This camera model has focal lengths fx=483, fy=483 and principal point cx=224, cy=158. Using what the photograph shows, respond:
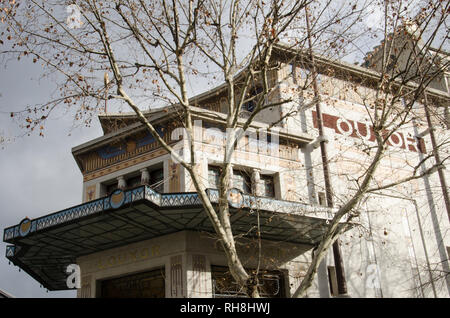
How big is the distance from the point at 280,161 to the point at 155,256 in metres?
6.13

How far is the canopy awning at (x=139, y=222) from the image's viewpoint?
47.1ft

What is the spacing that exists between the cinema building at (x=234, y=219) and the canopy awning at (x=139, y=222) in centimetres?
4

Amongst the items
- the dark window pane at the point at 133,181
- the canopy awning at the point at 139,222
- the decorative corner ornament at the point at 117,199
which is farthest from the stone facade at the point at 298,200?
the decorative corner ornament at the point at 117,199

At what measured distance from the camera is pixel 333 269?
18.6 m

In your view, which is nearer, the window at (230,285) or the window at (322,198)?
the window at (230,285)

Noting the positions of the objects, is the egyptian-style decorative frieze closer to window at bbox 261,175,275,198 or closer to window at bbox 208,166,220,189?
window at bbox 208,166,220,189

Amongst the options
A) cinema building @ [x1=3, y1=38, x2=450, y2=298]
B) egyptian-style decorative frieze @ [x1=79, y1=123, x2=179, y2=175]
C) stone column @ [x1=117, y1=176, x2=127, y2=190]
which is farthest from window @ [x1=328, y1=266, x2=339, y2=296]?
stone column @ [x1=117, y1=176, x2=127, y2=190]

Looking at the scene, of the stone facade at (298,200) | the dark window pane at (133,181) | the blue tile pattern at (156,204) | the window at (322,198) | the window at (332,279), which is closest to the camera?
the blue tile pattern at (156,204)

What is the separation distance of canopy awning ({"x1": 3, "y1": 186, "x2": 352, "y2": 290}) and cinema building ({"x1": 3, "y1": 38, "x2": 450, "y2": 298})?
0.14 feet

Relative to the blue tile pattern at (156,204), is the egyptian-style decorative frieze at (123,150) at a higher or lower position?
higher

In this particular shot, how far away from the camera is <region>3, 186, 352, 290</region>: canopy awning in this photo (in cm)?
1437

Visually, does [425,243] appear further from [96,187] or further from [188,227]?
[96,187]

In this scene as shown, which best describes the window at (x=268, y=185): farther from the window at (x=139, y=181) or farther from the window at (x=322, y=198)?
the window at (x=139, y=181)
